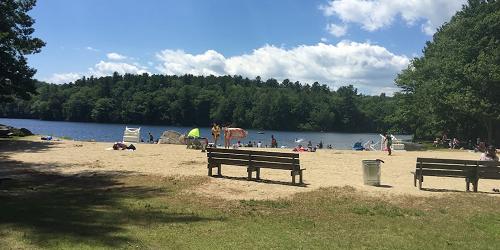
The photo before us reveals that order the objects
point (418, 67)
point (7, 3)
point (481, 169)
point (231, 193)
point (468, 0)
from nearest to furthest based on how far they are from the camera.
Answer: point (231, 193) < point (481, 169) < point (7, 3) < point (468, 0) < point (418, 67)

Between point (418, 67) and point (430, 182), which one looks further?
point (418, 67)

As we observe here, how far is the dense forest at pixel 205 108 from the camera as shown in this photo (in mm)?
153125

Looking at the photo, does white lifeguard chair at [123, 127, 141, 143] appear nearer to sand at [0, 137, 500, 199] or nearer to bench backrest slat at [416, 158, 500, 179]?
sand at [0, 137, 500, 199]

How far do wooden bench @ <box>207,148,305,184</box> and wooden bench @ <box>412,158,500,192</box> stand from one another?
3.63m

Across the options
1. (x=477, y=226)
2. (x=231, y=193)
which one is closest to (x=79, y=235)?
(x=231, y=193)

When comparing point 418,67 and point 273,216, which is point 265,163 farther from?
point 418,67

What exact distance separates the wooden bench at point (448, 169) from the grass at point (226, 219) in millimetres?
978

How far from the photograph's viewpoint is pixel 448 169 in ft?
48.2

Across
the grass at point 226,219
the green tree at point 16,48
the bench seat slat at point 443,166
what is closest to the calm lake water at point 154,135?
the green tree at point 16,48

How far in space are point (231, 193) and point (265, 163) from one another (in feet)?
8.13

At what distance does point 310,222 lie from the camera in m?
9.76

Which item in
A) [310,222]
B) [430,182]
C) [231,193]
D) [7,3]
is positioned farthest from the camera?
[7,3]

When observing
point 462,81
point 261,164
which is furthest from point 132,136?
point 462,81

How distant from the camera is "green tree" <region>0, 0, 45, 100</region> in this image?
3195 cm
